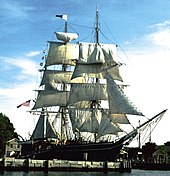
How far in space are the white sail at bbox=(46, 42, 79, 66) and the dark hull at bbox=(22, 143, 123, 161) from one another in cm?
3022

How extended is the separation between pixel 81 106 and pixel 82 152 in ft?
61.1

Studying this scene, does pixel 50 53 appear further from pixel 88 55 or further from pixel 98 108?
pixel 98 108

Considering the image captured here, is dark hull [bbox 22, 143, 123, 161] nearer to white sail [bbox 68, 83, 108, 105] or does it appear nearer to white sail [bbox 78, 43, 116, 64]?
white sail [bbox 68, 83, 108, 105]

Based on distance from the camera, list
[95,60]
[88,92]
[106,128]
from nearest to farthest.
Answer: [106,128] < [88,92] < [95,60]

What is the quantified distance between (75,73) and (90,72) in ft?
12.6

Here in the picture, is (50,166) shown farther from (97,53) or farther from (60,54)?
(60,54)

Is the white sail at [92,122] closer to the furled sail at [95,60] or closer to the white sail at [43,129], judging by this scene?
the furled sail at [95,60]

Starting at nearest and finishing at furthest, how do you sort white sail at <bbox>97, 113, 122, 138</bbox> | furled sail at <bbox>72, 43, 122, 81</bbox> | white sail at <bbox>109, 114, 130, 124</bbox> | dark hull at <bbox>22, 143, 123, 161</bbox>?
dark hull at <bbox>22, 143, 123, 161</bbox>
white sail at <bbox>97, 113, 122, 138</bbox>
white sail at <bbox>109, 114, 130, 124</bbox>
furled sail at <bbox>72, 43, 122, 81</bbox>

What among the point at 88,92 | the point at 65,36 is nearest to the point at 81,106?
the point at 88,92

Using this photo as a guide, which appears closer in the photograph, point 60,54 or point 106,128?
point 106,128

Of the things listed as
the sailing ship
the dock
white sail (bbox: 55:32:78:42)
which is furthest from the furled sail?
the dock

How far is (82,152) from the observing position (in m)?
87.6

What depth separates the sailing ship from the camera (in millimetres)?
85938

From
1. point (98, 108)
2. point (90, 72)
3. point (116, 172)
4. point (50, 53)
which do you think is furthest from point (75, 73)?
point (116, 172)
